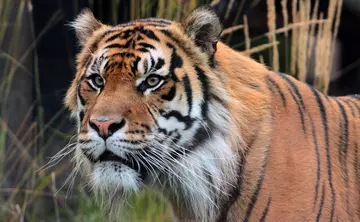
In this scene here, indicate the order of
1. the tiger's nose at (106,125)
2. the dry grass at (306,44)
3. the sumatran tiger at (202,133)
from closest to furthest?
the tiger's nose at (106,125), the sumatran tiger at (202,133), the dry grass at (306,44)

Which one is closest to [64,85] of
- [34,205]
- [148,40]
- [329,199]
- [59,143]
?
[59,143]

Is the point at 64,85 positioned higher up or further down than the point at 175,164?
further down

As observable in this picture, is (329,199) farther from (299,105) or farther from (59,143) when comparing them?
(59,143)

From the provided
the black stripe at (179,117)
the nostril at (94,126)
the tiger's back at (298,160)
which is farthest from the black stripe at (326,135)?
the nostril at (94,126)

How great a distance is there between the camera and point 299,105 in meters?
3.07

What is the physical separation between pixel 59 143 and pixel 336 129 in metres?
2.45

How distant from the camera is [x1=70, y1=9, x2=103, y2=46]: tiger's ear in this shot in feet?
10.5

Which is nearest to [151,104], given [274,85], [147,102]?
[147,102]

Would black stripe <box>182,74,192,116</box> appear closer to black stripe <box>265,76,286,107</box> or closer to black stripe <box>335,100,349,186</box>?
black stripe <box>265,76,286,107</box>

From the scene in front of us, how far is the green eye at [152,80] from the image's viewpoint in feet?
9.27

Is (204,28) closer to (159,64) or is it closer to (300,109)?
(159,64)

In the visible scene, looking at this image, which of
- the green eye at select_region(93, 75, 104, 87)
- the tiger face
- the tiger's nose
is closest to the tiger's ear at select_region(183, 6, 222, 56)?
the tiger face

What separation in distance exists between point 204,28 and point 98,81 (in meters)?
0.45

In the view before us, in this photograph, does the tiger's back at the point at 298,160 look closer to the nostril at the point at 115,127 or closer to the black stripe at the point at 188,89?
the black stripe at the point at 188,89
